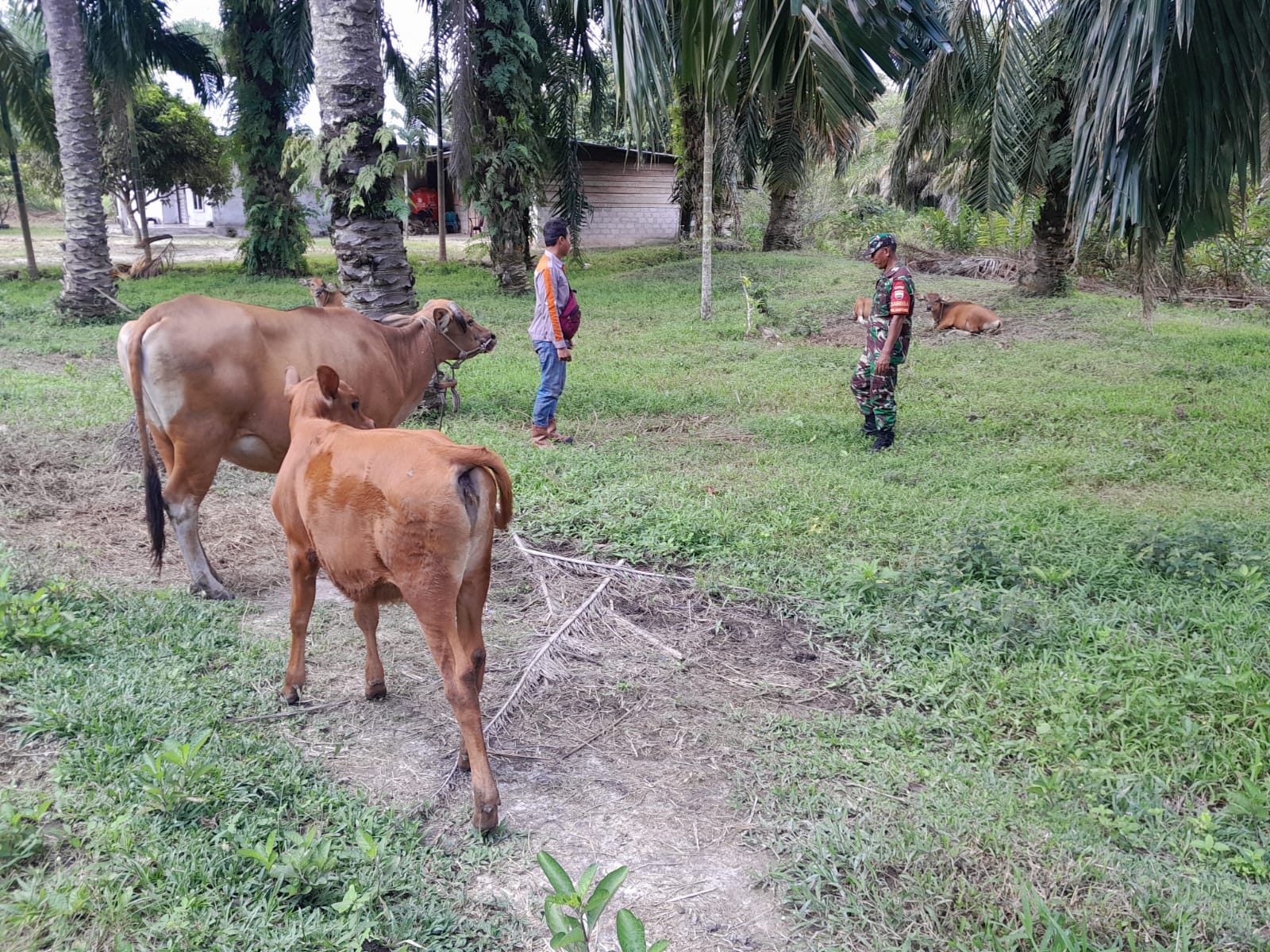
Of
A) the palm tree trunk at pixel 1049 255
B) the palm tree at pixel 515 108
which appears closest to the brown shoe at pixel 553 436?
the palm tree at pixel 515 108

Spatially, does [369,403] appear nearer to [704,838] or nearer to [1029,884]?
[704,838]

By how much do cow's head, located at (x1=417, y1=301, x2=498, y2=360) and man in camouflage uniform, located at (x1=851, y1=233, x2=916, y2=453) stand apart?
10.5 feet

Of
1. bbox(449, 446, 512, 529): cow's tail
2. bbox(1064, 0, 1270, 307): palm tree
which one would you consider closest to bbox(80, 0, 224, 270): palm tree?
bbox(449, 446, 512, 529): cow's tail

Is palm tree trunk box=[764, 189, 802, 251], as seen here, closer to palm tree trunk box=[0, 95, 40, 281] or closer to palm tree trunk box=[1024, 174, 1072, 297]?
palm tree trunk box=[1024, 174, 1072, 297]

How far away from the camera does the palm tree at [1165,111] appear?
3561 millimetres

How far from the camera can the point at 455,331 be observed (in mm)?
6598

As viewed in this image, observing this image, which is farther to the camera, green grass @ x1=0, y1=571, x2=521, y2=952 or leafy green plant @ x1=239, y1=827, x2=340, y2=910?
leafy green plant @ x1=239, y1=827, x2=340, y2=910

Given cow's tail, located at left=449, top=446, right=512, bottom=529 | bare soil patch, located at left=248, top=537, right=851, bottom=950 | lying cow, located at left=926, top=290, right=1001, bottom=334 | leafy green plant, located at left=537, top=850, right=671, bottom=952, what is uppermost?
cow's tail, located at left=449, top=446, right=512, bottom=529

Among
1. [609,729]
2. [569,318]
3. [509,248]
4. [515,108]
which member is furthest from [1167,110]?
[509,248]

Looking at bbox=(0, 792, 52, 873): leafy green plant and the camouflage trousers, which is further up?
the camouflage trousers

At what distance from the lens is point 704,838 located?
3.18m

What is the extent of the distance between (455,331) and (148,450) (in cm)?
228

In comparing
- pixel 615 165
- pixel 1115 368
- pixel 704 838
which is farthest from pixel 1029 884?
pixel 615 165

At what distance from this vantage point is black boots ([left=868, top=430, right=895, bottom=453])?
7684mm
